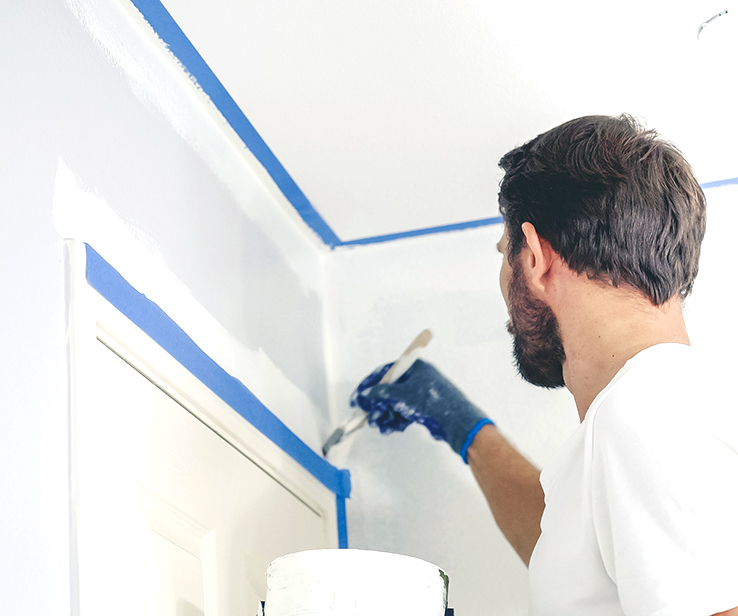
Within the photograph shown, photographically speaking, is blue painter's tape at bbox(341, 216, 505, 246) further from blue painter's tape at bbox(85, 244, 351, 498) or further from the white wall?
blue painter's tape at bbox(85, 244, 351, 498)

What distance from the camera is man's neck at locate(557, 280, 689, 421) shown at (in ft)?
3.99

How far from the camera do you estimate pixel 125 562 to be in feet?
3.50

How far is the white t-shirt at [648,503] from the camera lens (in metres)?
0.83

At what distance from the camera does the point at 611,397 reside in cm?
101

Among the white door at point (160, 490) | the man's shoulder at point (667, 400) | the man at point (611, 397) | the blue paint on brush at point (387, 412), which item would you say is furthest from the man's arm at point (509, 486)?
the man's shoulder at point (667, 400)

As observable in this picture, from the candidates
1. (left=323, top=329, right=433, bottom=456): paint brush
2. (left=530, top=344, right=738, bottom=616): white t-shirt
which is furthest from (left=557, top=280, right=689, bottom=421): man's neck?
(left=323, top=329, right=433, bottom=456): paint brush

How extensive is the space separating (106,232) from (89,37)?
34cm

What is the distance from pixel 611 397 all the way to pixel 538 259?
1.44 ft

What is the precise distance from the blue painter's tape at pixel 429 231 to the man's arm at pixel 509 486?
628mm

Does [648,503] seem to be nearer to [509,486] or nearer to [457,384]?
[509,486]

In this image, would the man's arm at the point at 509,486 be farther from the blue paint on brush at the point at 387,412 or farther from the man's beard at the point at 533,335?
the man's beard at the point at 533,335

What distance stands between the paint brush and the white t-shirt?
1029mm

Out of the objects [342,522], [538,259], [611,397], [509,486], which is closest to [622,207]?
[538,259]

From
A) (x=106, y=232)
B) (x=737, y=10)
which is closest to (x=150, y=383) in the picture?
(x=106, y=232)
